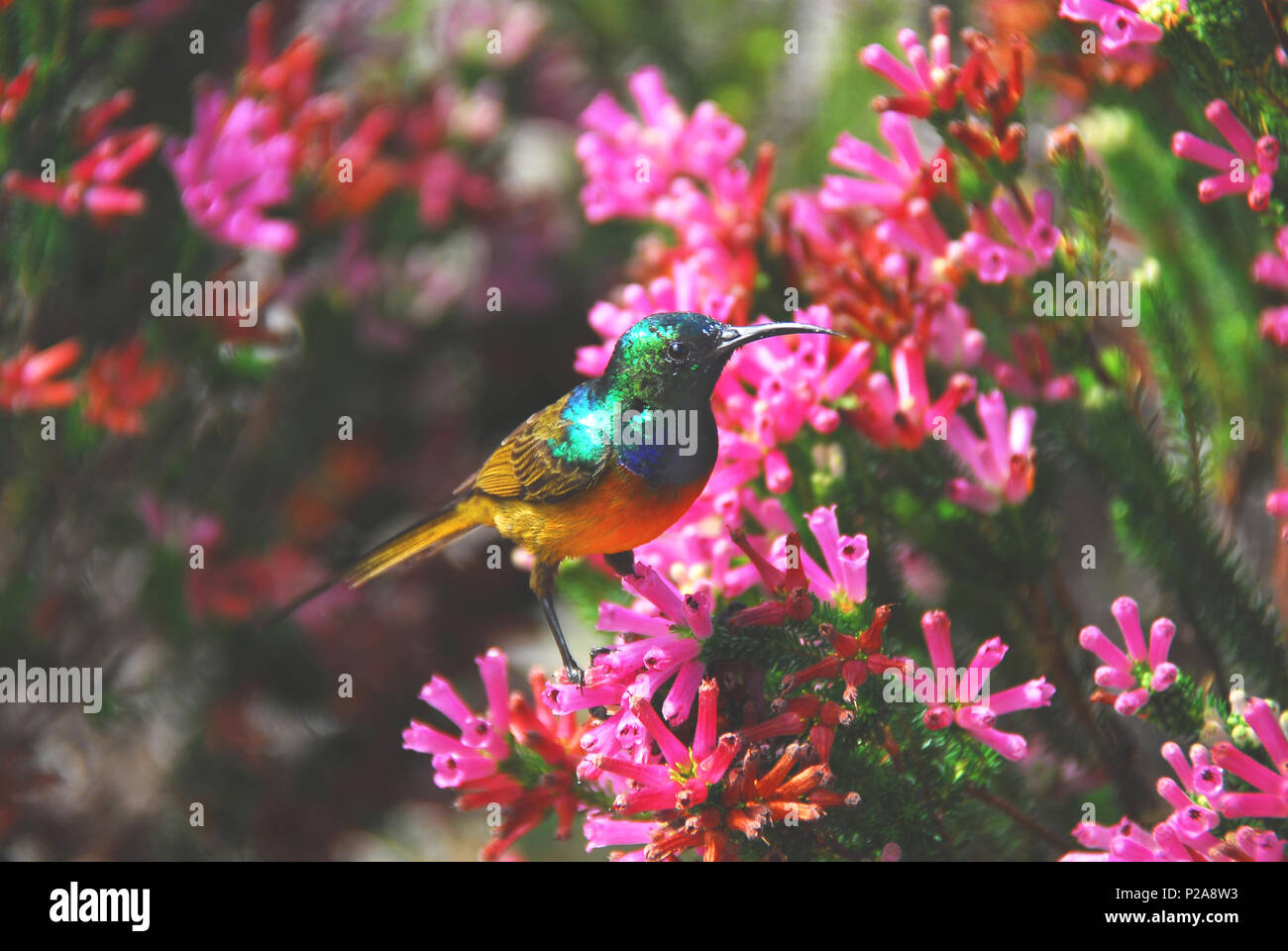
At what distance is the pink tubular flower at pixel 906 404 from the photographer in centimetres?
142

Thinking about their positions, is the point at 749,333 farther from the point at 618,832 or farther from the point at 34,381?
the point at 34,381

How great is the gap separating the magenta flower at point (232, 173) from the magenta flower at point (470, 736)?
1030 millimetres

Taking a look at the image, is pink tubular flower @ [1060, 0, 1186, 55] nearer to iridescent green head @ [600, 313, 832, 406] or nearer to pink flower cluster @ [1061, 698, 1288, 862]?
iridescent green head @ [600, 313, 832, 406]

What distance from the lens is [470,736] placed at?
1260 millimetres

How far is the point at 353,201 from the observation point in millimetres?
2264

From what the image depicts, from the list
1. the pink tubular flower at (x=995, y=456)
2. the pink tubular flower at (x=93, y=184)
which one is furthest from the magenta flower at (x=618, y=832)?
the pink tubular flower at (x=93, y=184)

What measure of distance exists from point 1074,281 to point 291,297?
5.49ft

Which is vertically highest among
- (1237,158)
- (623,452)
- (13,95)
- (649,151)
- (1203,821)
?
(13,95)

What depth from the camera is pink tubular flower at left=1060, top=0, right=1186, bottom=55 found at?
4.13 ft

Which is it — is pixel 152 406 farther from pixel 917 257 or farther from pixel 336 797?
pixel 917 257

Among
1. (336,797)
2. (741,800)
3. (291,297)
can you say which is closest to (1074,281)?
(741,800)

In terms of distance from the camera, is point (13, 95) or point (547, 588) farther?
point (13, 95)

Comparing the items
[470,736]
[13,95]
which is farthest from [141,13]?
[470,736]

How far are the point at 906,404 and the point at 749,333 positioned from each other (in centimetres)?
36
